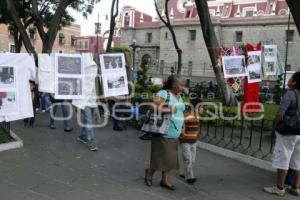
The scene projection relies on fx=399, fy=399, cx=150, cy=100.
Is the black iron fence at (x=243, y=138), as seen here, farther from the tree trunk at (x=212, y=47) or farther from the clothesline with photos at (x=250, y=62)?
the tree trunk at (x=212, y=47)

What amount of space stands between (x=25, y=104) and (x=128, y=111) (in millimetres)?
3361

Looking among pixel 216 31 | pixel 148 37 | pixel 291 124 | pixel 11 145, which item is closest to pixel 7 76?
pixel 11 145

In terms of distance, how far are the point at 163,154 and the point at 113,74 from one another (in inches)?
129

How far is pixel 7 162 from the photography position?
614 cm

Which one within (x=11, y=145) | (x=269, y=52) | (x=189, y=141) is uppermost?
(x=269, y=52)

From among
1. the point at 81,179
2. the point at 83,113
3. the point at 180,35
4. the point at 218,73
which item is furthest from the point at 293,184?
the point at 180,35

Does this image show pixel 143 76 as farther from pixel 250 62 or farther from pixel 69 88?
pixel 69 88

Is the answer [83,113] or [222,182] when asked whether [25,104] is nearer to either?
[83,113]

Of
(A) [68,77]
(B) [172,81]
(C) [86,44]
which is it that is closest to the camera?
(B) [172,81]

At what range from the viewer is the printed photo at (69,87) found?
718cm

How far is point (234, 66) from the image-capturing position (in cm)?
907

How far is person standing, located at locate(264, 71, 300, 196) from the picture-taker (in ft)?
16.5

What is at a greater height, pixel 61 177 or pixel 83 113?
pixel 83 113

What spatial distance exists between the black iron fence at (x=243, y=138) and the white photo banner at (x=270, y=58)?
129 centimetres
